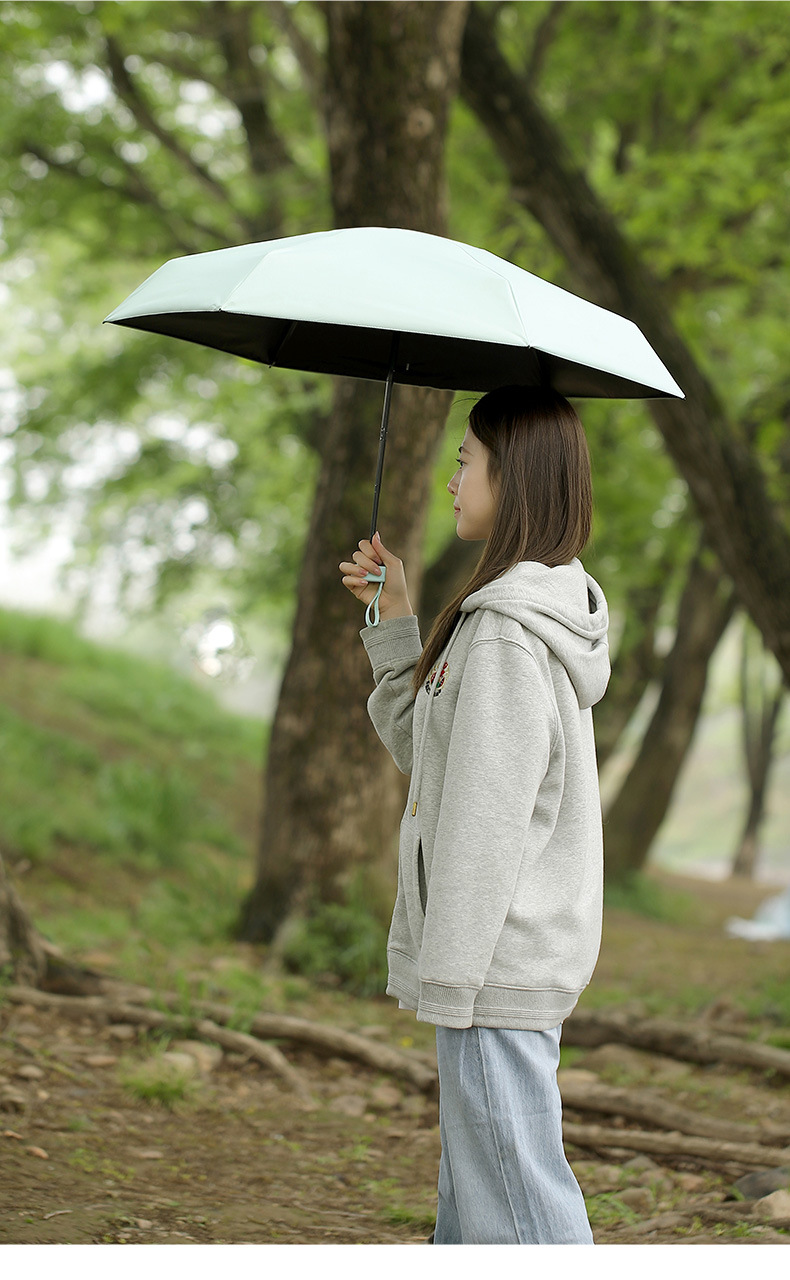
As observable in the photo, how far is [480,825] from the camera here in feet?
7.00

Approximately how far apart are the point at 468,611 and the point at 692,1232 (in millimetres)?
Result: 1887

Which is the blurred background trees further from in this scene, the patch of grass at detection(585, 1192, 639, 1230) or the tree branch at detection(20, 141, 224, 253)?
the patch of grass at detection(585, 1192, 639, 1230)

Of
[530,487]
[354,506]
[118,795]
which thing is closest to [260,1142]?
[530,487]

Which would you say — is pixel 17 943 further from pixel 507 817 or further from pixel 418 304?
pixel 418 304

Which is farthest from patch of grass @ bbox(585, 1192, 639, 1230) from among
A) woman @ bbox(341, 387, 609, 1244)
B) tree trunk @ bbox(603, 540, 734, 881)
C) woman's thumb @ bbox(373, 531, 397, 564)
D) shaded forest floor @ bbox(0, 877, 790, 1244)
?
tree trunk @ bbox(603, 540, 734, 881)

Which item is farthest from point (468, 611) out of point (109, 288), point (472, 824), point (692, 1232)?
point (109, 288)

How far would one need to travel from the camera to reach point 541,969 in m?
2.22

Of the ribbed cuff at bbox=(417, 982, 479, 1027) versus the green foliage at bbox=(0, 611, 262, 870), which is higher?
the ribbed cuff at bbox=(417, 982, 479, 1027)

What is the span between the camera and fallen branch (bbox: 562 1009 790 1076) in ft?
15.5

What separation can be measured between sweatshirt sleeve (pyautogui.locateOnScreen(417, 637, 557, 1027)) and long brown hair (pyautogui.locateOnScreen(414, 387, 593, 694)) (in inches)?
12.0

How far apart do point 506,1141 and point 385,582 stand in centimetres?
129

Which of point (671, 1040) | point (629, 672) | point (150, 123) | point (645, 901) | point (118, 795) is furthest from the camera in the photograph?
point (629, 672)

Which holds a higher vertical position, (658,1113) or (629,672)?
(629,672)

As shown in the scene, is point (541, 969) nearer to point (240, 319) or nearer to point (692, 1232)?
point (692, 1232)
